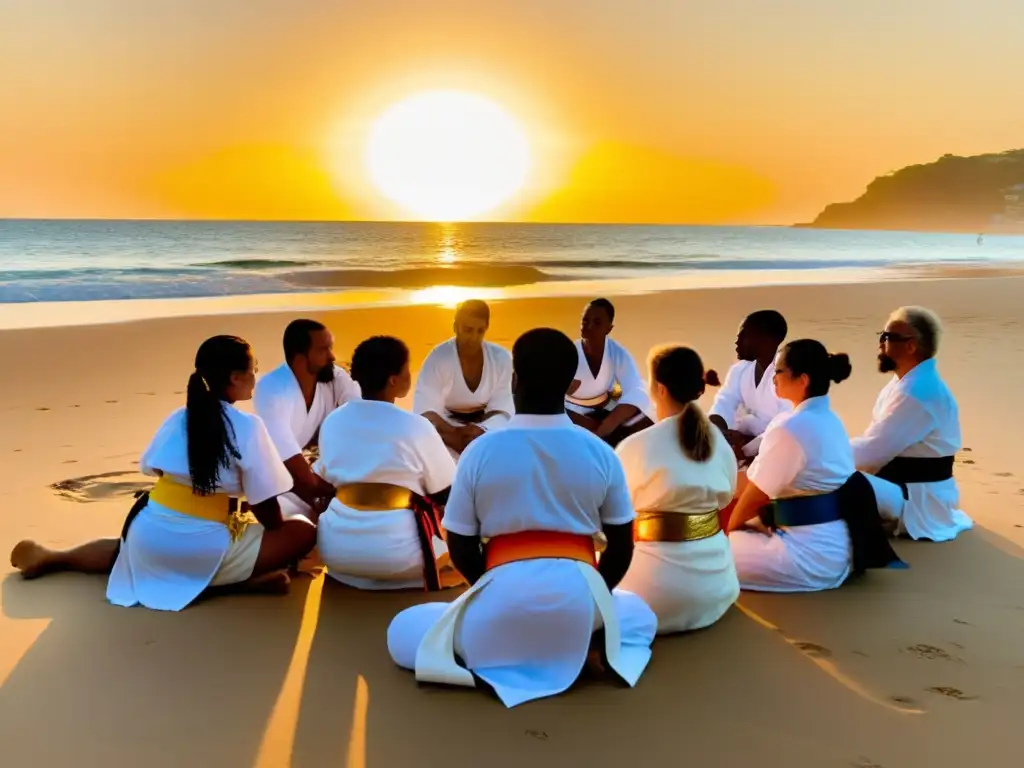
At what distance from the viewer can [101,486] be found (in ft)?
19.1

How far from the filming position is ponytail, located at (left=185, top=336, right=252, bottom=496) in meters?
3.72

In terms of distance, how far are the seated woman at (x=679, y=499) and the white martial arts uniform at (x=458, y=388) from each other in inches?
84.2

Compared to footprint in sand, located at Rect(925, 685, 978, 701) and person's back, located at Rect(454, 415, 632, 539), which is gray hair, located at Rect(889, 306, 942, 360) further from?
person's back, located at Rect(454, 415, 632, 539)

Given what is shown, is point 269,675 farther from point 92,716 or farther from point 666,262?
point 666,262

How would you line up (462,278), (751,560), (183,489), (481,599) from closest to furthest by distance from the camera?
1. (481,599)
2. (183,489)
3. (751,560)
4. (462,278)

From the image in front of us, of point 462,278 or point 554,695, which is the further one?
point 462,278

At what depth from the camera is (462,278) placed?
2636cm

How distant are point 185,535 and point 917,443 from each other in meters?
3.80

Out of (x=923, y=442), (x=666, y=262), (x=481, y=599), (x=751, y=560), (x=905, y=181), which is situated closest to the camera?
(x=481, y=599)

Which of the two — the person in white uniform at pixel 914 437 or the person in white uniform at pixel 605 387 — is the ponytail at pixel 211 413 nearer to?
the person in white uniform at pixel 605 387

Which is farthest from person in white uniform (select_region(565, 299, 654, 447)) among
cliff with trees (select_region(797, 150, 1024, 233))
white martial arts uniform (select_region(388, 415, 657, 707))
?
cliff with trees (select_region(797, 150, 1024, 233))

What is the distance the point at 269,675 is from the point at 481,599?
931 millimetres

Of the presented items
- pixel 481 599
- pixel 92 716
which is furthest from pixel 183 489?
pixel 481 599

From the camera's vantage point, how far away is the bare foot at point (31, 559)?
14.1 feet
